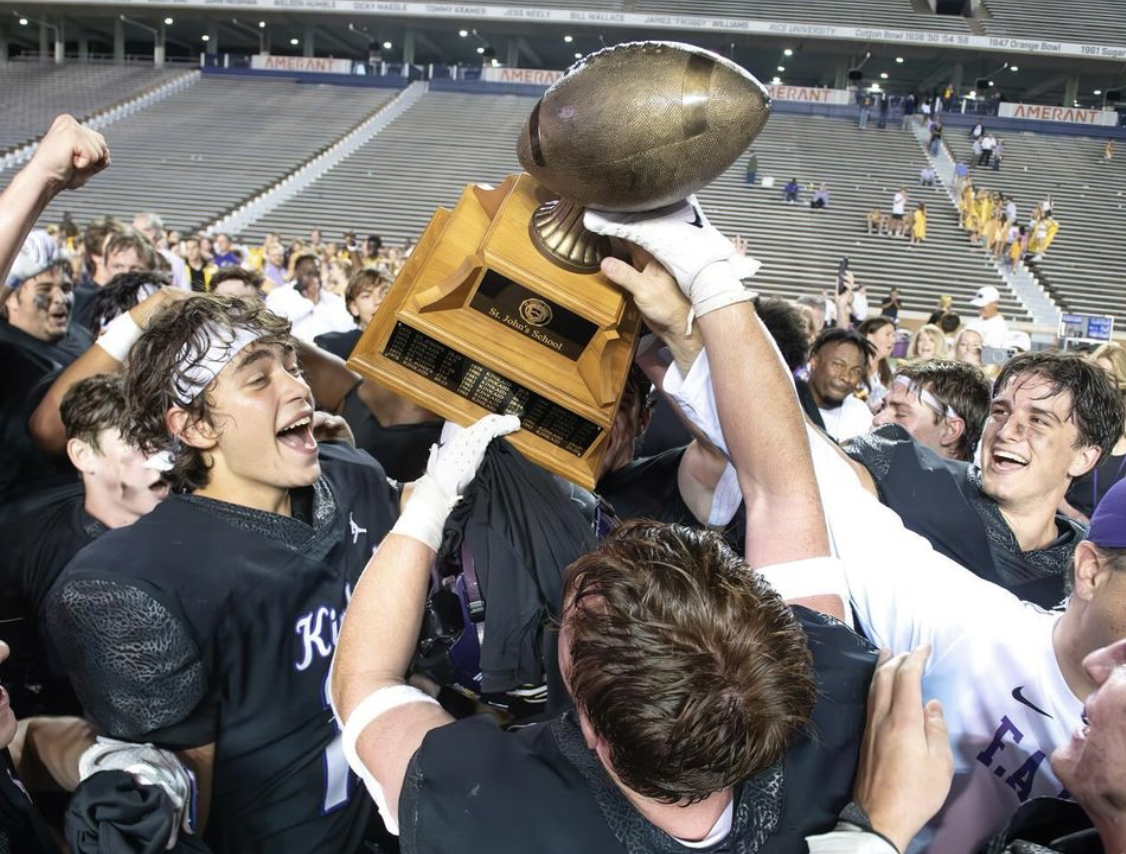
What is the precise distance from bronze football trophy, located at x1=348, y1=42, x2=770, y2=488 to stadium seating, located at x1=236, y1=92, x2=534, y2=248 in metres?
18.3

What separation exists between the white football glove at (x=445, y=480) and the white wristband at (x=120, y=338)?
1.48 metres

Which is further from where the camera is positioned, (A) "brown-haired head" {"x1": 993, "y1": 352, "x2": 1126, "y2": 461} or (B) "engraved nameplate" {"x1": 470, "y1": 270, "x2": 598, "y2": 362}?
(A) "brown-haired head" {"x1": 993, "y1": 352, "x2": 1126, "y2": 461}

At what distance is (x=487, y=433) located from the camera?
1663mm

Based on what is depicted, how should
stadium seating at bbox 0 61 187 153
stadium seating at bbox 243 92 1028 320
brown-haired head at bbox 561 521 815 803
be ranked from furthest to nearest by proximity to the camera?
stadium seating at bbox 0 61 187 153 → stadium seating at bbox 243 92 1028 320 → brown-haired head at bbox 561 521 815 803

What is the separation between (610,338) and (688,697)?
35.1 inches

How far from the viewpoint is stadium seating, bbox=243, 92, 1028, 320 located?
60.8ft

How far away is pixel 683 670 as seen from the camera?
103 centimetres

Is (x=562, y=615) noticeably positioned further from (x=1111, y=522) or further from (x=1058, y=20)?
Answer: (x=1058, y=20)

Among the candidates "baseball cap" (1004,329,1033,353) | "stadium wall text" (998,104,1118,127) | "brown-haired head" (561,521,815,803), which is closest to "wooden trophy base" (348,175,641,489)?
"brown-haired head" (561,521,815,803)

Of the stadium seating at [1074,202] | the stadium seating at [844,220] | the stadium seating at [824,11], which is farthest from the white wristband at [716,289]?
the stadium seating at [824,11]

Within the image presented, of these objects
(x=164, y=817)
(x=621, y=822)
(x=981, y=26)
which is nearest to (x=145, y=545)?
(x=164, y=817)

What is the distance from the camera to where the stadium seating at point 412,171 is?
817 inches

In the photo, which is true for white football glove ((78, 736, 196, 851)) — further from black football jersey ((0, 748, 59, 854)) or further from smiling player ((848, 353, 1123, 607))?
smiling player ((848, 353, 1123, 607))

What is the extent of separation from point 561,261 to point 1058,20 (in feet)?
104
